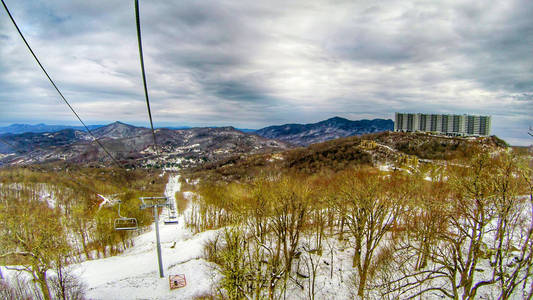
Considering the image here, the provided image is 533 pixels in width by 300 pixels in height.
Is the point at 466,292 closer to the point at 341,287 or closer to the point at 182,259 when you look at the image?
the point at 341,287

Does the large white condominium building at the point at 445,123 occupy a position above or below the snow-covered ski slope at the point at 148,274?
above

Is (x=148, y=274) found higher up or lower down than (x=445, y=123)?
lower down

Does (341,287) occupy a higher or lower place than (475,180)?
lower

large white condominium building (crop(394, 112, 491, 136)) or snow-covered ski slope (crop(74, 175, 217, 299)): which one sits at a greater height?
large white condominium building (crop(394, 112, 491, 136))

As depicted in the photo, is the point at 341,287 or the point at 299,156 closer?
the point at 341,287

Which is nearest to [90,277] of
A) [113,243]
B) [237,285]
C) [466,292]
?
[113,243]

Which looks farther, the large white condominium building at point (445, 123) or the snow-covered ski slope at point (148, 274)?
the large white condominium building at point (445, 123)

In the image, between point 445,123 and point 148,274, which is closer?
point 148,274

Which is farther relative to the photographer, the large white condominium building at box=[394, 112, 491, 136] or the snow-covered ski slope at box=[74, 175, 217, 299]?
the large white condominium building at box=[394, 112, 491, 136]
